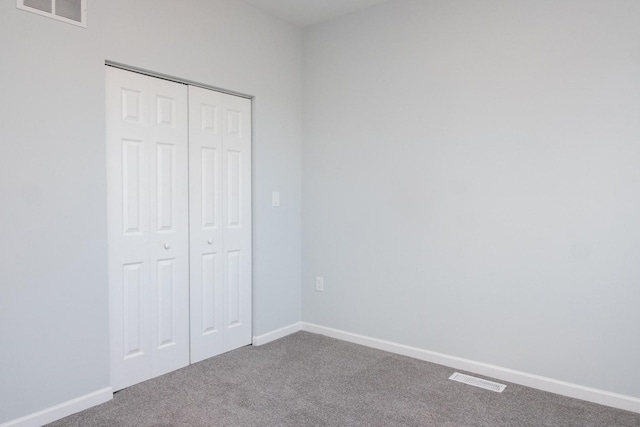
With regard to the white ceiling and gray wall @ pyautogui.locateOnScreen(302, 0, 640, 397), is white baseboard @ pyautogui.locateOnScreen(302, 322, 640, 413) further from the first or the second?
the white ceiling

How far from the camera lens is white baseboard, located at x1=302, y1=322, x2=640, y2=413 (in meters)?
2.49

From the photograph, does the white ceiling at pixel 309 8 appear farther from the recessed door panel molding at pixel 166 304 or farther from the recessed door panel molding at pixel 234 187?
the recessed door panel molding at pixel 166 304

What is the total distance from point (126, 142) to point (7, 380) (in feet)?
4.76

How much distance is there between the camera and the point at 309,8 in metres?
3.47

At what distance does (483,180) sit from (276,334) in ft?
6.97

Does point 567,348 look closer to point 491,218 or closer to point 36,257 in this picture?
point 491,218

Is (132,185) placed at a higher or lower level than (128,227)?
higher

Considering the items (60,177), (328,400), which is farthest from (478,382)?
(60,177)

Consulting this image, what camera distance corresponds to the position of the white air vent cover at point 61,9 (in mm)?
2229

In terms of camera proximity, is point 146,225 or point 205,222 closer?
point 146,225

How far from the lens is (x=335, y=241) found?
12.3ft

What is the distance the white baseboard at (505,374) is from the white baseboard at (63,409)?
1869 mm

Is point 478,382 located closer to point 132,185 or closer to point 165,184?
point 165,184

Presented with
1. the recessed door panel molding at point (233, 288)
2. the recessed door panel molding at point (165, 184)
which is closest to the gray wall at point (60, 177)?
the recessed door panel molding at point (165, 184)
